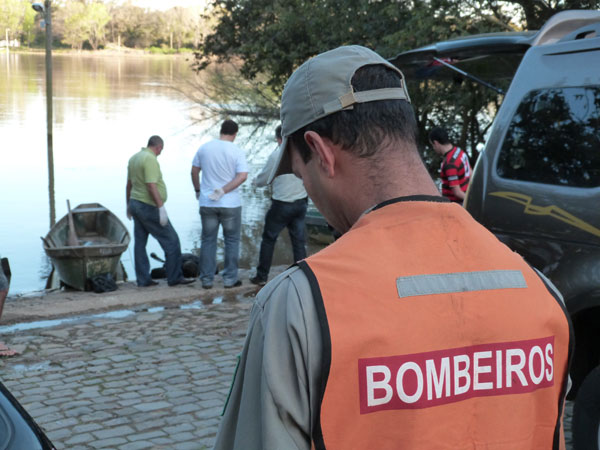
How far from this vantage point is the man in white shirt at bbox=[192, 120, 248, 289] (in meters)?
9.45

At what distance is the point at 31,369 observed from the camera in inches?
251

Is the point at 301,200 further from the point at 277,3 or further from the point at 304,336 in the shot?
the point at 277,3

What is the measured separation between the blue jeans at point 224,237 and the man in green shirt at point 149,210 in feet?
2.08

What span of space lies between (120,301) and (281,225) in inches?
83.0

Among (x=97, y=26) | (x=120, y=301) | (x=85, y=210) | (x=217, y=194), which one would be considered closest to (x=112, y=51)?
(x=97, y=26)

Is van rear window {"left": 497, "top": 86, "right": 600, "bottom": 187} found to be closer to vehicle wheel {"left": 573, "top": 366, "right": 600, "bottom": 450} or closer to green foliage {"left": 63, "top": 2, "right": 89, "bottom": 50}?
vehicle wheel {"left": 573, "top": 366, "right": 600, "bottom": 450}

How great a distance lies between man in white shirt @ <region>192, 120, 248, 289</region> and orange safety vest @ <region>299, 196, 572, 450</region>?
8.15 m

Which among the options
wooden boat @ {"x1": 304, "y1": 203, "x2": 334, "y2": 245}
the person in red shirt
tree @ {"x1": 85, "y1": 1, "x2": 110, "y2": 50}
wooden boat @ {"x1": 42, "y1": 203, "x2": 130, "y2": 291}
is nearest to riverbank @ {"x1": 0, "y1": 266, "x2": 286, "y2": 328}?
wooden boat @ {"x1": 42, "y1": 203, "x2": 130, "y2": 291}

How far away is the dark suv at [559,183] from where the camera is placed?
12.7 feet

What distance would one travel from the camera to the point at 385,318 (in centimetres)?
124

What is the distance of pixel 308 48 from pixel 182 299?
13.2 metres

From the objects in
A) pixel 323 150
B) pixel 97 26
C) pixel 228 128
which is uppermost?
pixel 97 26

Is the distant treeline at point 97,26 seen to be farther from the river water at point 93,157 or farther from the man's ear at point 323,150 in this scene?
the man's ear at point 323,150

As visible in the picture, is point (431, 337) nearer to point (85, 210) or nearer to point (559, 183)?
point (559, 183)
